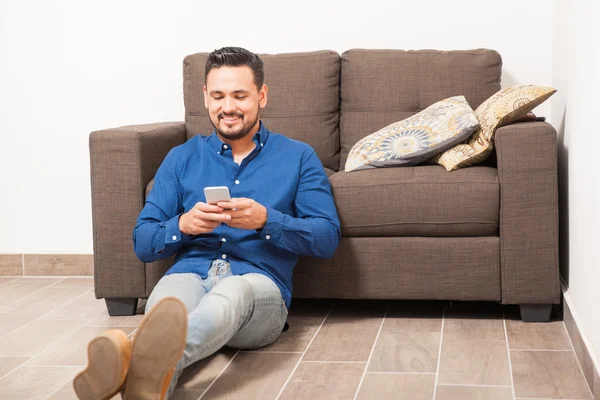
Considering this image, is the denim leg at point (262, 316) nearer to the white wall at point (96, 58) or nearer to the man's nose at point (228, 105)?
the man's nose at point (228, 105)

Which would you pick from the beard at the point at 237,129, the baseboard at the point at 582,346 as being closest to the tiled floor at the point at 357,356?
the baseboard at the point at 582,346

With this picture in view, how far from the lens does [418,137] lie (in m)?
2.85

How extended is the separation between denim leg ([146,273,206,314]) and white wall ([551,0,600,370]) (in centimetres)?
102

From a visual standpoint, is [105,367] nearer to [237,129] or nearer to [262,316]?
[262,316]

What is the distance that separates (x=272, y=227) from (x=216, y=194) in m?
0.21

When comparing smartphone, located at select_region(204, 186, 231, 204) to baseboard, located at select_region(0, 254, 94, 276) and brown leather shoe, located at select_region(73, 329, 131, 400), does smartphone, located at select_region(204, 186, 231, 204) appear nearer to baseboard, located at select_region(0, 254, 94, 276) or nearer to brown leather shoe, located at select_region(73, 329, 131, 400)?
brown leather shoe, located at select_region(73, 329, 131, 400)

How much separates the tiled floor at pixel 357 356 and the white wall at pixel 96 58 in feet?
2.59

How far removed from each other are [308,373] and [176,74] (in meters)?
1.84

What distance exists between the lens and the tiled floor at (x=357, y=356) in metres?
2.04

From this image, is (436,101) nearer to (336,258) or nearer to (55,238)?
(336,258)

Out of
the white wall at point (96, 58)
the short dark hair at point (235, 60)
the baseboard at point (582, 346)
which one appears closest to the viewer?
the baseboard at point (582, 346)

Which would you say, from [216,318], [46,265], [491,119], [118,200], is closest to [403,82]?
[491,119]

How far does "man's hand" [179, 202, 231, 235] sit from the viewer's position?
7.43ft

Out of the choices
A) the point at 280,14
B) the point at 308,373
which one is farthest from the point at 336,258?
the point at 280,14
